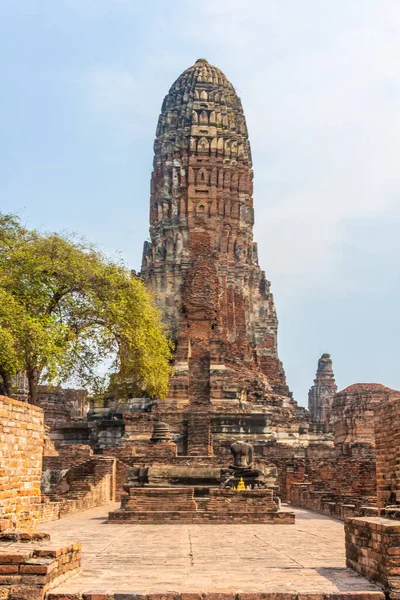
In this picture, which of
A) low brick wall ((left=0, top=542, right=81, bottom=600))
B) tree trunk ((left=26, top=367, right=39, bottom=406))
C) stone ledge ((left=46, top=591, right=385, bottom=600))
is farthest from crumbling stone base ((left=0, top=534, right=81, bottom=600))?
tree trunk ((left=26, top=367, right=39, bottom=406))

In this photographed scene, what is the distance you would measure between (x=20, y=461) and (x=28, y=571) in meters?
3.79

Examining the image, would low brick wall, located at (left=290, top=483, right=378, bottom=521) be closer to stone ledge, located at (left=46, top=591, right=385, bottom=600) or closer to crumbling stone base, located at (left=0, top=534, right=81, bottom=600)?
stone ledge, located at (left=46, top=591, right=385, bottom=600)

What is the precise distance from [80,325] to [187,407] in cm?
1186

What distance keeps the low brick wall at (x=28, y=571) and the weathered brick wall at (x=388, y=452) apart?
4.86 m

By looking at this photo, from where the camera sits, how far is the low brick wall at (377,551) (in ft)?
19.7

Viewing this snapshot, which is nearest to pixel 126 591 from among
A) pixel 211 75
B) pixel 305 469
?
pixel 305 469

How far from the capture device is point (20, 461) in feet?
30.7

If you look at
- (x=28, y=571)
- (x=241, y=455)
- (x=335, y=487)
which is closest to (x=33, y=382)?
(x=241, y=455)

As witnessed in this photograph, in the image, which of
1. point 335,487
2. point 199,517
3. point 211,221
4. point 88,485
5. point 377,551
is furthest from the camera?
point 211,221

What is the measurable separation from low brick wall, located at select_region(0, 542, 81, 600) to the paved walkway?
20cm

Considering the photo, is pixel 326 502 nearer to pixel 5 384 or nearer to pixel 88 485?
pixel 88 485

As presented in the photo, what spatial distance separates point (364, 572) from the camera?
6773mm

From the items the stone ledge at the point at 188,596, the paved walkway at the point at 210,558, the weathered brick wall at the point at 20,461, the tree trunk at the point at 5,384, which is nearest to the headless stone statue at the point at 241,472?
the paved walkway at the point at 210,558

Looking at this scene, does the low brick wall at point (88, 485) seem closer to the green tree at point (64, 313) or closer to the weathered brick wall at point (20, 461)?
the green tree at point (64, 313)
